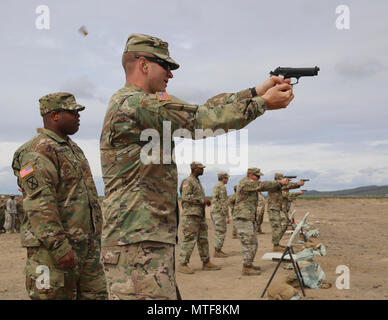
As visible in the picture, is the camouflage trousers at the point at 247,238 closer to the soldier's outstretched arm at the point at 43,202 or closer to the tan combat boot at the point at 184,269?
the tan combat boot at the point at 184,269

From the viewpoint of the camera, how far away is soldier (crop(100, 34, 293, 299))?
2.52 meters

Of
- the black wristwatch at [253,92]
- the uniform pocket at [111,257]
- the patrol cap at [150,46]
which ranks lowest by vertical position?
the uniform pocket at [111,257]

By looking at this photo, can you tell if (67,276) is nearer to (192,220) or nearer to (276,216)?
(192,220)

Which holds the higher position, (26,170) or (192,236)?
(26,170)

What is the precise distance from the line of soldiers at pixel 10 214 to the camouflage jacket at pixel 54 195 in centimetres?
1650

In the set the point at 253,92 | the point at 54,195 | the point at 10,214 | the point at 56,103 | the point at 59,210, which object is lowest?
the point at 10,214

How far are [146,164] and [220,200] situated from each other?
34.3 ft

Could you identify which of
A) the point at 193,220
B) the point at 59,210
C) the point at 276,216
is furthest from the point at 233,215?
the point at 59,210

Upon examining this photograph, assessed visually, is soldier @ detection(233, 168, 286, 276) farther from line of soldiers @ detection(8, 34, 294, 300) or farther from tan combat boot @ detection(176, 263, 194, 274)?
line of soldiers @ detection(8, 34, 294, 300)

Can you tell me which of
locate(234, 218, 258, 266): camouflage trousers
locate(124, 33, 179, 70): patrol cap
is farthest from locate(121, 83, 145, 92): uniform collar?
locate(234, 218, 258, 266): camouflage trousers

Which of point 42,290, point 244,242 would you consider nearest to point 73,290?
point 42,290

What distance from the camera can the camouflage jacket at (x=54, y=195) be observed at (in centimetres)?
386

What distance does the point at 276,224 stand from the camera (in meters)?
12.7

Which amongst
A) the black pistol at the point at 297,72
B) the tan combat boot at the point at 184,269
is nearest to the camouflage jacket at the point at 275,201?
the tan combat boot at the point at 184,269
